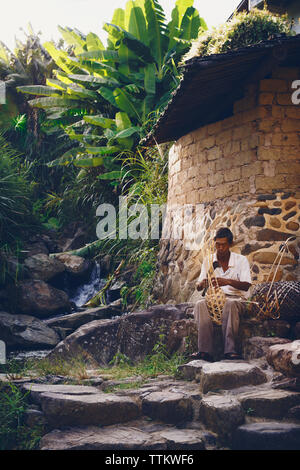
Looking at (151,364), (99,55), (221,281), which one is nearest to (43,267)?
(99,55)

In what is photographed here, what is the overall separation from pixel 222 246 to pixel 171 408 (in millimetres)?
1924

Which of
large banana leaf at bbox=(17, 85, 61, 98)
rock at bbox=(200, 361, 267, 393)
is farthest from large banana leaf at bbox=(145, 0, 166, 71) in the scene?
rock at bbox=(200, 361, 267, 393)

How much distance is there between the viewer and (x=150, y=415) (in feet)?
13.6

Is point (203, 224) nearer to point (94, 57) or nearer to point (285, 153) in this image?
point (285, 153)

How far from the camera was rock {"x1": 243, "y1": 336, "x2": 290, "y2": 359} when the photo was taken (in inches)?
185

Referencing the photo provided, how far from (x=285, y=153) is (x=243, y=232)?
1.14 m

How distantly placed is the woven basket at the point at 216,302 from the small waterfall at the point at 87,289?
6.97 m

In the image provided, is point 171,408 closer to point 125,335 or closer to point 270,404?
point 270,404

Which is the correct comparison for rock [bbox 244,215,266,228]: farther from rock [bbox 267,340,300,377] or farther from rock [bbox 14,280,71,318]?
rock [bbox 14,280,71,318]

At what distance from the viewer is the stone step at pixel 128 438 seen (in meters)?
3.51

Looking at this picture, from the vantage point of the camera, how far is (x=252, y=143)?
20.9 ft

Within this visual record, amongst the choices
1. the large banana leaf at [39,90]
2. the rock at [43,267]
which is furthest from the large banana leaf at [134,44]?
the rock at [43,267]

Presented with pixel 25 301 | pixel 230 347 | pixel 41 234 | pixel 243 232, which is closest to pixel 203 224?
pixel 243 232

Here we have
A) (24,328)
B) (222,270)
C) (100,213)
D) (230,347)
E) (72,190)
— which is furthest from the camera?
(72,190)
